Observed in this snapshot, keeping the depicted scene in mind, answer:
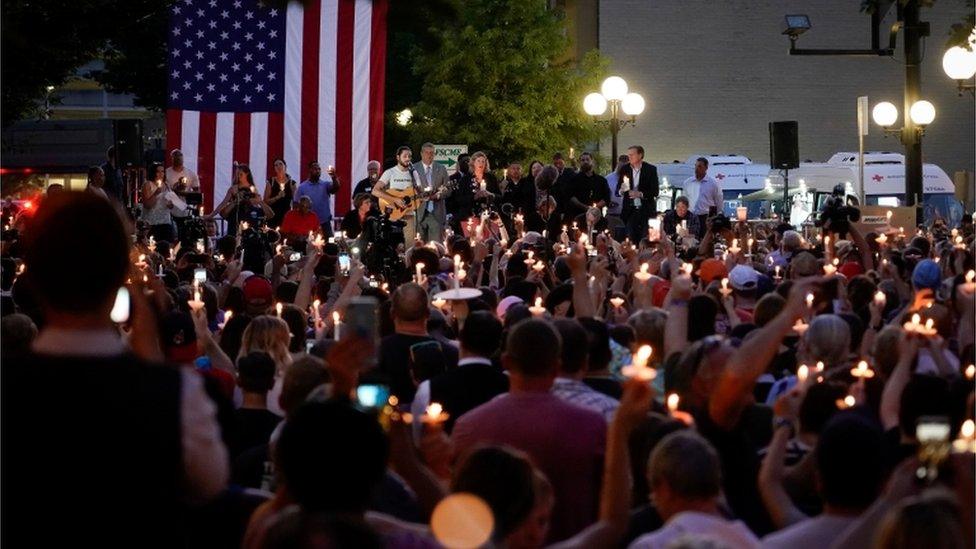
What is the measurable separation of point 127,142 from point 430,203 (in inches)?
188

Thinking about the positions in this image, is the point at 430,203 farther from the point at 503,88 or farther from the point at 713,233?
the point at 503,88

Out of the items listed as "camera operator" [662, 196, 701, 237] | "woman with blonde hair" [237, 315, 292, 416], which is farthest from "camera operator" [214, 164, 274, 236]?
"woman with blonde hair" [237, 315, 292, 416]

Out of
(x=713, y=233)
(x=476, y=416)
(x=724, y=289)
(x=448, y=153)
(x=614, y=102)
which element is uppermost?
(x=614, y=102)

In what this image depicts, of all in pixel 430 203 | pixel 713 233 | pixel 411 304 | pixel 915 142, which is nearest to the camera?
pixel 411 304

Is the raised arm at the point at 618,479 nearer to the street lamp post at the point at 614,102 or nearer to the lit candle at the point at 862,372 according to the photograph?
the lit candle at the point at 862,372

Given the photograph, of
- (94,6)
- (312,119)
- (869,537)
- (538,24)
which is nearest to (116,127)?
(312,119)

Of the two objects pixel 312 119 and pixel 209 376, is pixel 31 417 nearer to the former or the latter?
pixel 209 376

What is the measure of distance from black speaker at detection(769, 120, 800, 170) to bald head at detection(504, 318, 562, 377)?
2177cm

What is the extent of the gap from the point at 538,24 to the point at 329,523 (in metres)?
38.4

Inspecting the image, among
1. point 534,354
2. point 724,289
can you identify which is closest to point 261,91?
point 724,289

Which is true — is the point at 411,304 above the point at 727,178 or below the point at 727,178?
below

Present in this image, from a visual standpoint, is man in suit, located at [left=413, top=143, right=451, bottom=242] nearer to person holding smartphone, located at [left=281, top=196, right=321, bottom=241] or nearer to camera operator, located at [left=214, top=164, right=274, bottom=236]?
person holding smartphone, located at [left=281, top=196, right=321, bottom=241]

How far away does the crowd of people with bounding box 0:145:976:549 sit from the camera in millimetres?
3705

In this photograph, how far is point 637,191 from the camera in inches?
938
